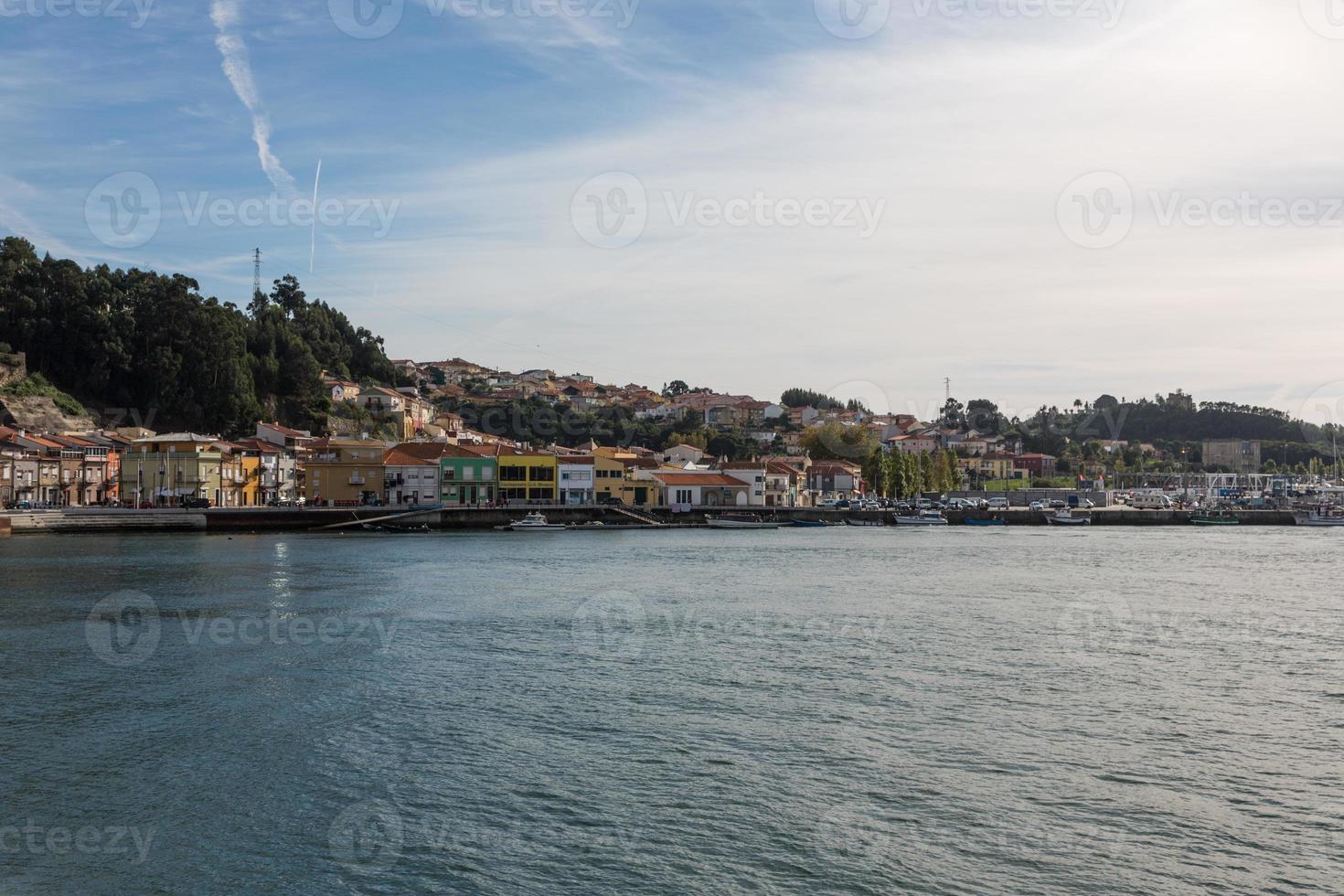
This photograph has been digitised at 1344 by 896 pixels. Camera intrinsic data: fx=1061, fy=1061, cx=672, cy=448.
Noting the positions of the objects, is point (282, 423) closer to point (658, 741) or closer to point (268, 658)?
point (268, 658)

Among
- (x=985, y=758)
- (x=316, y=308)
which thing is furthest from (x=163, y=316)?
(x=985, y=758)

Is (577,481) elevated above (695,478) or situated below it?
below

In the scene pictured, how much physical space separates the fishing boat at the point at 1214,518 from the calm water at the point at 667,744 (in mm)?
49669

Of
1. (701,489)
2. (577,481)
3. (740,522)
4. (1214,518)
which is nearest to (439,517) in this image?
(577,481)

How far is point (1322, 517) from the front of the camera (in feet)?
242

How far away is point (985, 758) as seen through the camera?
1217 cm

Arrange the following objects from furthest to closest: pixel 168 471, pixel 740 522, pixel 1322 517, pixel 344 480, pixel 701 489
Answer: pixel 1322 517 < pixel 701 489 < pixel 740 522 < pixel 344 480 < pixel 168 471

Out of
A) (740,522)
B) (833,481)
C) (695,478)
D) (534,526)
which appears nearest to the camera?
(534,526)

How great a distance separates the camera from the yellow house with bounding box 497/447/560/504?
64.9 metres

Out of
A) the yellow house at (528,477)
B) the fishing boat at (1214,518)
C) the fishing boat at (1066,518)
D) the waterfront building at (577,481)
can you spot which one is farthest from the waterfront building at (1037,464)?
the yellow house at (528,477)

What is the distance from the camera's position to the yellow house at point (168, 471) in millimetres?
59375

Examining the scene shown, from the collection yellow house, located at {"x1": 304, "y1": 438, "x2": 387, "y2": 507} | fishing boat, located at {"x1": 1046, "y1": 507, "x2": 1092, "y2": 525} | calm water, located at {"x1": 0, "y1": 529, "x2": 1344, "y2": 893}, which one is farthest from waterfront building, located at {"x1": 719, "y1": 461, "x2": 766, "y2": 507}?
calm water, located at {"x1": 0, "y1": 529, "x2": 1344, "y2": 893}

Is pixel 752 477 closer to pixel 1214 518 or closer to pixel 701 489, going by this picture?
pixel 701 489

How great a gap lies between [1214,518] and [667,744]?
232ft
